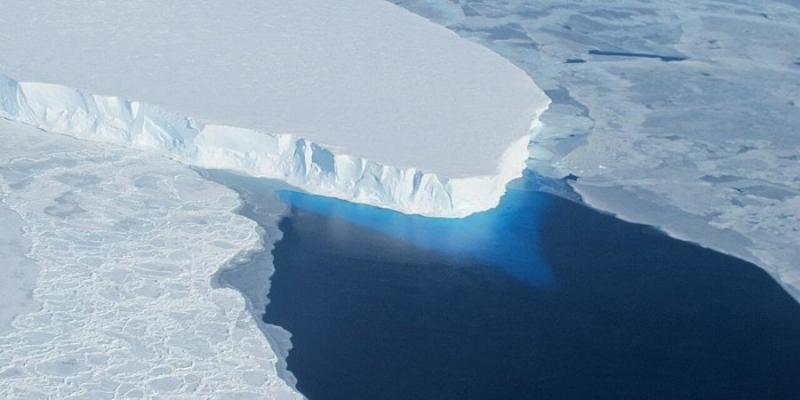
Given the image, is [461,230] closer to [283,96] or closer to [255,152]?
[255,152]

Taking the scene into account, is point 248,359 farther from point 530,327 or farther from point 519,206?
point 519,206

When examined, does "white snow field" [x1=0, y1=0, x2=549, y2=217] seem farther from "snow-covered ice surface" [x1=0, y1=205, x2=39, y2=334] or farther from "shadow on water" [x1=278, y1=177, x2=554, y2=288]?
"snow-covered ice surface" [x1=0, y1=205, x2=39, y2=334]

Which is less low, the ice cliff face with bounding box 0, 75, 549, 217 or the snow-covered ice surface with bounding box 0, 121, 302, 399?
the ice cliff face with bounding box 0, 75, 549, 217

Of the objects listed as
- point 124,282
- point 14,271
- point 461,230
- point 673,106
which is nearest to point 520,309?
point 461,230

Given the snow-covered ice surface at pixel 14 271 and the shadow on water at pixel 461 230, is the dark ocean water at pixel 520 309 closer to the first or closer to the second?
the shadow on water at pixel 461 230

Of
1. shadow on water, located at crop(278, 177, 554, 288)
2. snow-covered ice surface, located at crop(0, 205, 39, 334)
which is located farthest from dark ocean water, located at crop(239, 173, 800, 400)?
snow-covered ice surface, located at crop(0, 205, 39, 334)
